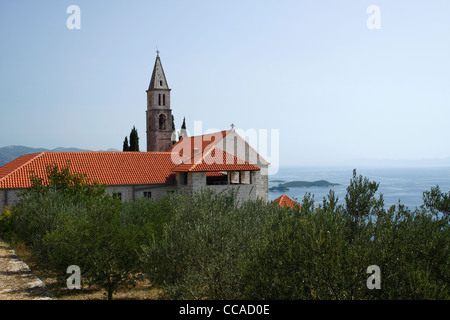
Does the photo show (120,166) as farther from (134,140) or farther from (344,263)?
(344,263)

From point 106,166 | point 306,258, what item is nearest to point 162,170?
point 106,166

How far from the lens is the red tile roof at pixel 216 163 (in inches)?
1259

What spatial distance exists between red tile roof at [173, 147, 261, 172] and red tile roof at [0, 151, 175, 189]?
8.52 feet

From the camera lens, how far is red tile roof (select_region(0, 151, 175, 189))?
31781 mm

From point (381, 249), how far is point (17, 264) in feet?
50.6

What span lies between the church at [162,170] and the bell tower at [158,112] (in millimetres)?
7158

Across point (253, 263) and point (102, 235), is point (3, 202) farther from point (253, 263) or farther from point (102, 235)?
point (253, 263)

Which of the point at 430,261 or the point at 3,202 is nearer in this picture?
the point at 430,261

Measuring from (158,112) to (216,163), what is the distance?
50.7 feet

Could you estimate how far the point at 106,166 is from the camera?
34625mm

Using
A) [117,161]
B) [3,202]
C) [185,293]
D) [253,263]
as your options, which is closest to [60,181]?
[3,202]

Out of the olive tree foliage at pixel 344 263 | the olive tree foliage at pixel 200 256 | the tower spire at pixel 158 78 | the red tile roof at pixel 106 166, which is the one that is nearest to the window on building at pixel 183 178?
the red tile roof at pixel 106 166

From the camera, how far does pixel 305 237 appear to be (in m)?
9.59
